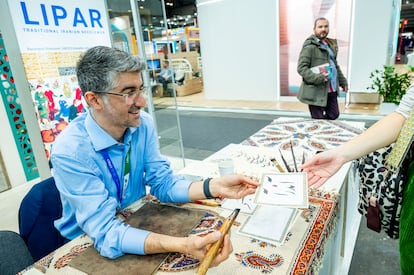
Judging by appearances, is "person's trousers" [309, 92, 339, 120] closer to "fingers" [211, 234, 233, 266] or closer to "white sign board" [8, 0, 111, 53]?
"white sign board" [8, 0, 111, 53]

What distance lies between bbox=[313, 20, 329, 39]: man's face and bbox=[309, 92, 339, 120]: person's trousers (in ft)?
2.12

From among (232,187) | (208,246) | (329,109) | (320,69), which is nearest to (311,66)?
(320,69)

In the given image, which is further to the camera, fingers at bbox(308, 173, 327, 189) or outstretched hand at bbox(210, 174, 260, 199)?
fingers at bbox(308, 173, 327, 189)

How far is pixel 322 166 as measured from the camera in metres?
1.27

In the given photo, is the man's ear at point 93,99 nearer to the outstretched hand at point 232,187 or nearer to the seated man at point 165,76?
the outstretched hand at point 232,187

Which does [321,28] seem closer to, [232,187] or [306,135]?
[306,135]

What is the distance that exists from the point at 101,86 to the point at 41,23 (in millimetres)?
1376

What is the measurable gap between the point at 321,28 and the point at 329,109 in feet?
2.95

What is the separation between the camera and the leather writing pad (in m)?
0.82

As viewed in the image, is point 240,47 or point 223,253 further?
point 240,47

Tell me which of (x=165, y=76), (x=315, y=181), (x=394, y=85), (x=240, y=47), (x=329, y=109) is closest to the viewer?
(x=315, y=181)

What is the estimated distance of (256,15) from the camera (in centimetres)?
641

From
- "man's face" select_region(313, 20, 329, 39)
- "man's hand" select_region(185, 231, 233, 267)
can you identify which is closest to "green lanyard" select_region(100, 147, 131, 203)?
"man's hand" select_region(185, 231, 233, 267)

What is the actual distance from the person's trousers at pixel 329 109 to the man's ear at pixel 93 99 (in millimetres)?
2754
